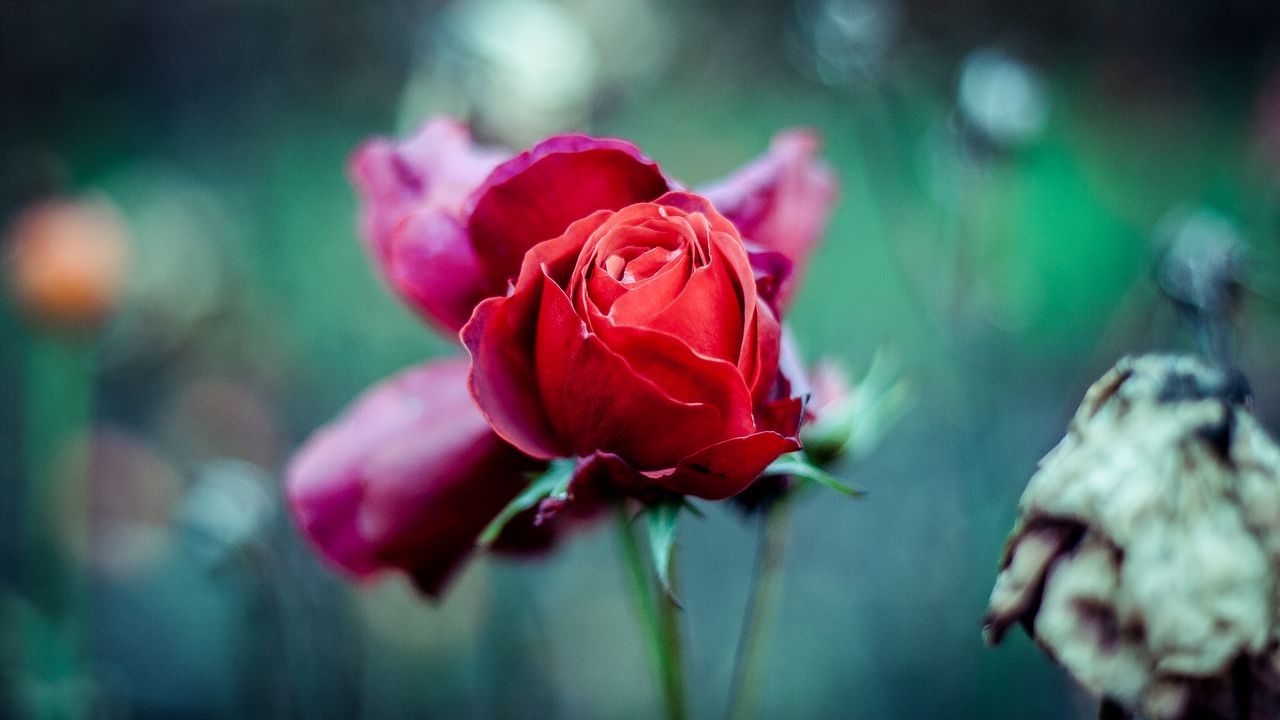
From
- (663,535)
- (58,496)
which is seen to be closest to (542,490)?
(663,535)

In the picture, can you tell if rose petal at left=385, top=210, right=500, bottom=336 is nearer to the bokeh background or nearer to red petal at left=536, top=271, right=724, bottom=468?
red petal at left=536, top=271, right=724, bottom=468

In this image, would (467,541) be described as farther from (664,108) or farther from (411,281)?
(664,108)

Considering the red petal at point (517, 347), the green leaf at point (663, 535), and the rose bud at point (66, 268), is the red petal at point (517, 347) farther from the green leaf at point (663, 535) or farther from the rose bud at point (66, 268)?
the rose bud at point (66, 268)

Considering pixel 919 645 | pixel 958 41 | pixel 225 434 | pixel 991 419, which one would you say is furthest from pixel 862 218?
pixel 225 434

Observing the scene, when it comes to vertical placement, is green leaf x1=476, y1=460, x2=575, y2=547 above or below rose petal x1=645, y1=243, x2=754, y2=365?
below

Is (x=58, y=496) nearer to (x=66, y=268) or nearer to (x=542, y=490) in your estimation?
(x=66, y=268)

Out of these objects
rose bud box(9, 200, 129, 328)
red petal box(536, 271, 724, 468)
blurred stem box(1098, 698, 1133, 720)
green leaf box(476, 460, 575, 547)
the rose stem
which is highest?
rose bud box(9, 200, 129, 328)

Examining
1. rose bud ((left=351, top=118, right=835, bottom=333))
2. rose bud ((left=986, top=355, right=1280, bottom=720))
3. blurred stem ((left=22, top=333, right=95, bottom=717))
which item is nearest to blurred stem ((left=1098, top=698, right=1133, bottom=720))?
rose bud ((left=986, top=355, right=1280, bottom=720))

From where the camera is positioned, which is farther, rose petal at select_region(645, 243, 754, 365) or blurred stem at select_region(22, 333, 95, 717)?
blurred stem at select_region(22, 333, 95, 717)
